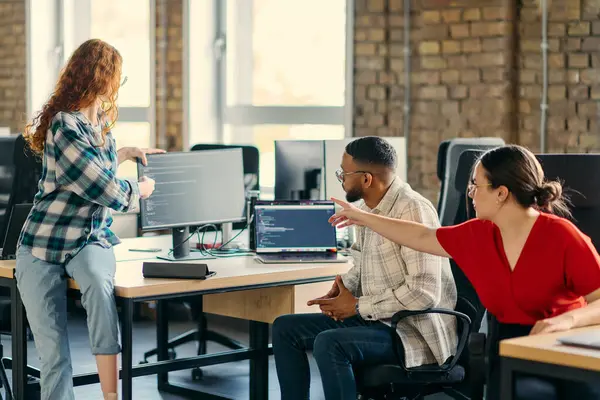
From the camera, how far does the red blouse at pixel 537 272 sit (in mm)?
2682

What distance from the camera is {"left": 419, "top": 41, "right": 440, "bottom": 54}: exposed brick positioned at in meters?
5.38

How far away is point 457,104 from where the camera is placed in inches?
209

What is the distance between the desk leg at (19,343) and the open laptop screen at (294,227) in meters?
Result: 0.94

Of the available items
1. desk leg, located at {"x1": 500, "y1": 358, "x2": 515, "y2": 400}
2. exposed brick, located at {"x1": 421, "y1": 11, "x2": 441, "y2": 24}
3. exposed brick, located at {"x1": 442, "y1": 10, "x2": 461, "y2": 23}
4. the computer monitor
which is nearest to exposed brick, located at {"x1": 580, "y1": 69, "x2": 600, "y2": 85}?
exposed brick, located at {"x1": 442, "y1": 10, "x2": 461, "y2": 23}

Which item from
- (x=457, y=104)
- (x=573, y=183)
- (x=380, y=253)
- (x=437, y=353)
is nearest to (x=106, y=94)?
(x=380, y=253)

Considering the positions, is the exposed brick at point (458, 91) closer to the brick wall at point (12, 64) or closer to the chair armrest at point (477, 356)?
the chair armrest at point (477, 356)

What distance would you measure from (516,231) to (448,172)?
6.10ft

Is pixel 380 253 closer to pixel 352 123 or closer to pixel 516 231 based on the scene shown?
pixel 516 231

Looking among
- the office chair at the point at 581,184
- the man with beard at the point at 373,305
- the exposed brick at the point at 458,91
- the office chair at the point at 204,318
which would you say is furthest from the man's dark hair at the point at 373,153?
the exposed brick at the point at 458,91

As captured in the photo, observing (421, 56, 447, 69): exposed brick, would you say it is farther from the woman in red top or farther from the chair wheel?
the woman in red top

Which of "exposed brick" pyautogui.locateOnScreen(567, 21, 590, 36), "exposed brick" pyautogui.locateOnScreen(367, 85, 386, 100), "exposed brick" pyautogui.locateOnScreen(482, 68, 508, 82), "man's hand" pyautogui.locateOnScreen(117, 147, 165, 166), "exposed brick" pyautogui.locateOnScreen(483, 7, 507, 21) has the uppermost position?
"exposed brick" pyautogui.locateOnScreen(483, 7, 507, 21)

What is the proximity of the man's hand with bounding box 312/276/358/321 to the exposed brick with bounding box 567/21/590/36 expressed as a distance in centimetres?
216

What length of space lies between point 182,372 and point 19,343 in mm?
1750

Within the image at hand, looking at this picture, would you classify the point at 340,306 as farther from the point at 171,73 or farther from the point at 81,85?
the point at 171,73
